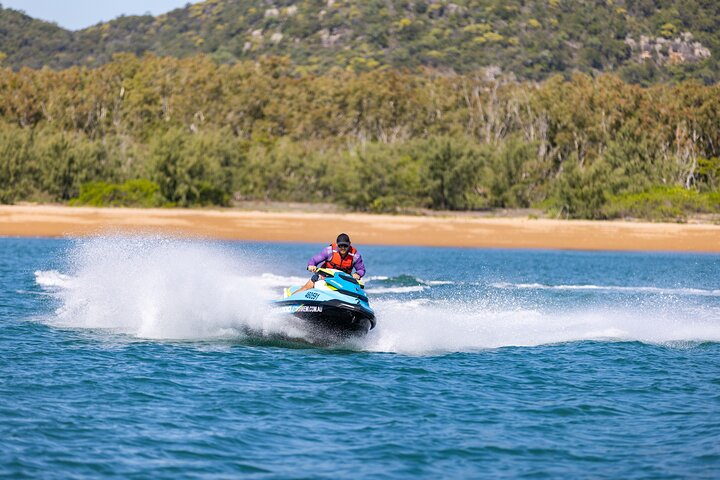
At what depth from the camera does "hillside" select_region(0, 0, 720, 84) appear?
139125mm

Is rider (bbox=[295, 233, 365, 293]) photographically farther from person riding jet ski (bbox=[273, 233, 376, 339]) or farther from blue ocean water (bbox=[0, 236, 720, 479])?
blue ocean water (bbox=[0, 236, 720, 479])

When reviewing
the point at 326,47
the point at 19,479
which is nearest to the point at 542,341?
the point at 19,479

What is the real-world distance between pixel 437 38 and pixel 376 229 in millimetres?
101572

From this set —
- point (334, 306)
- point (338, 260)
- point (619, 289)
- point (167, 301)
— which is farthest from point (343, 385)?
point (619, 289)

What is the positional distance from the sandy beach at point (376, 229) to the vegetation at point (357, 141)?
4894mm

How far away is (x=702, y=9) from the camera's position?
14938 centimetres

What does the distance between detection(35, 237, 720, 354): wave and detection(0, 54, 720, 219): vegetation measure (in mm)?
33607

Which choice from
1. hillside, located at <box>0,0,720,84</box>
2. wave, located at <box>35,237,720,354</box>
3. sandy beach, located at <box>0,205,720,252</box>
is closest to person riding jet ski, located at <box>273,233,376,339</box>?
wave, located at <box>35,237,720,354</box>

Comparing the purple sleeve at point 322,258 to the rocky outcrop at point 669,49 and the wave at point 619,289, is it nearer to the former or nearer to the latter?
the wave at point 619,289

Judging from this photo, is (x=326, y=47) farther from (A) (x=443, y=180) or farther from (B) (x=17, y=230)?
(B) (x=17, y=230)

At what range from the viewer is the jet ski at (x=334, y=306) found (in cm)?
1670

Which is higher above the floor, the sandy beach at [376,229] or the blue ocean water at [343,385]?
the sandy beach at [376,229]

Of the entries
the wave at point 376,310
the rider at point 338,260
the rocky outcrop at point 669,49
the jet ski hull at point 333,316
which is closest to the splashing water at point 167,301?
the wave at point 376,310

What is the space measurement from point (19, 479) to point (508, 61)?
13448 centimetres
